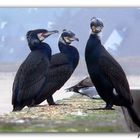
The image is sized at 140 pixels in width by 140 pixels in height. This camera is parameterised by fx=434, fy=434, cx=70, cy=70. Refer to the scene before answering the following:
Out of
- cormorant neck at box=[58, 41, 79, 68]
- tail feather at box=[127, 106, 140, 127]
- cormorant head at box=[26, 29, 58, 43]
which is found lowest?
tail feather at box=[127, 106, 140, 127]

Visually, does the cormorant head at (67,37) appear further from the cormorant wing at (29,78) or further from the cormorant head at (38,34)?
the cormorant wing at (29,78)

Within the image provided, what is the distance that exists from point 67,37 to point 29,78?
1.29ft

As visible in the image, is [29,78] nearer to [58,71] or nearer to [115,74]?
[58,71]

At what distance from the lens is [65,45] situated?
3.07m

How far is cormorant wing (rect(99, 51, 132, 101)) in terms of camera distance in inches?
119

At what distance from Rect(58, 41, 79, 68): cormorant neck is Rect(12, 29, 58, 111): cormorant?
0.09 metres

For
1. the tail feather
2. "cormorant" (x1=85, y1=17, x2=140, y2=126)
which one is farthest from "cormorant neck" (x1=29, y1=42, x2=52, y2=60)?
the tail feather

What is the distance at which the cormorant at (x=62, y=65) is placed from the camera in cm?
305

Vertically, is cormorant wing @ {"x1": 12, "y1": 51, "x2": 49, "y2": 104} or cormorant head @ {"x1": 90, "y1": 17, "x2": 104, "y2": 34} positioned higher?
cormorant head @ {"x1": 90, "y1": 17, "x2": 104, "y2": 34}

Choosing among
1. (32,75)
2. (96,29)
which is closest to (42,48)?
(32,75)

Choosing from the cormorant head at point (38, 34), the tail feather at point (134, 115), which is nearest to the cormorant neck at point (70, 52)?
the cormorant head at point (38, 34)

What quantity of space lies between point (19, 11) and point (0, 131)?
856mm

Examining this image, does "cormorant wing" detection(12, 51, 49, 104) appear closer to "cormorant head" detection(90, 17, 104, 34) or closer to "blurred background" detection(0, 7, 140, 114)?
"blurred background" detection(0, 7, 140, 114)

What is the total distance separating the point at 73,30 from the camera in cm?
304
